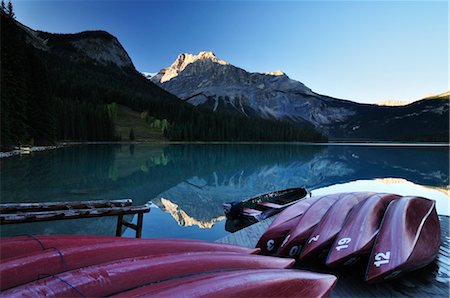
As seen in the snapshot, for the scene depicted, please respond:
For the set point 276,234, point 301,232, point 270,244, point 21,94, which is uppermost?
point 21,94

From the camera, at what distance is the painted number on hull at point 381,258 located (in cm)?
396

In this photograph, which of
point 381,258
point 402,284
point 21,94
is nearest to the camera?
point 381,258

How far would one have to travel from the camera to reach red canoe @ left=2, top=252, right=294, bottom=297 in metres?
1.96

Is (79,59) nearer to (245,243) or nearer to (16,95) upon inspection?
(16,95)

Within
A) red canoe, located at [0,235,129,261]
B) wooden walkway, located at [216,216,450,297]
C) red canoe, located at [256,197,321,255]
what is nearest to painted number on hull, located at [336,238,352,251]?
wooden walkway, located at [216,216,450,297]

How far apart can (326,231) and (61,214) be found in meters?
4.45

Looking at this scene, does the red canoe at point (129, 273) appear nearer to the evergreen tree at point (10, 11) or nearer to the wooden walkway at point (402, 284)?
the wooden walkway at point (402, 284)

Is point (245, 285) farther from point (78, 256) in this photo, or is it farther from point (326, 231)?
point (326, 231)

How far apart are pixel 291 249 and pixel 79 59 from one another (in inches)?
8957

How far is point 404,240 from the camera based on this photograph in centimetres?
441

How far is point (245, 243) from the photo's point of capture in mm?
6727

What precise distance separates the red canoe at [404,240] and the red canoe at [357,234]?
0.14 meters

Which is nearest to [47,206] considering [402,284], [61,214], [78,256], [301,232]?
[61,214]

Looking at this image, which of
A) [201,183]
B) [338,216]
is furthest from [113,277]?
[201,183]
